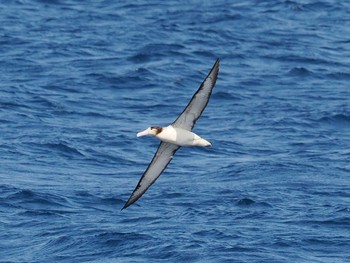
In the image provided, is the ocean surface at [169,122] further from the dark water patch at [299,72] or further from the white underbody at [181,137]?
the white underbody at [181,137]

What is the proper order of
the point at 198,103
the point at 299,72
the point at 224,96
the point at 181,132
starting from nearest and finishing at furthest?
the point at 198,103, the point at 181,132, the point at 224,96, the point at 299,72

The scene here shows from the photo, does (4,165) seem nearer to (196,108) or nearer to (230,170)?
(230,170)

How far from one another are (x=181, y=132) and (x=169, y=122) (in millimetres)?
13444

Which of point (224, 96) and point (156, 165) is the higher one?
point (156, 165)

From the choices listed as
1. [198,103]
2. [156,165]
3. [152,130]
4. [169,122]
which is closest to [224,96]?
[169,122]

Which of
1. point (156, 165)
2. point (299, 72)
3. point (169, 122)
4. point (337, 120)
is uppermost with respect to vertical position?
point (156, 165)

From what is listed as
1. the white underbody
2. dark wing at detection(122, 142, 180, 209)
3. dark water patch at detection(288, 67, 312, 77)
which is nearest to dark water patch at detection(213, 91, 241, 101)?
dark water patch at detection(288, 67, 312, 77)

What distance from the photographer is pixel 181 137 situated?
24234 mm

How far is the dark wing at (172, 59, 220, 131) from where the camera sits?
23.1m

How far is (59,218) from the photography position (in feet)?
100

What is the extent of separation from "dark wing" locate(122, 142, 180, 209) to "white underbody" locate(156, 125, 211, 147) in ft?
3.04

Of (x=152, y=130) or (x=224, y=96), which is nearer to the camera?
(x=152, y=130)

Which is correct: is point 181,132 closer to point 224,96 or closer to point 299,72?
point 224,96

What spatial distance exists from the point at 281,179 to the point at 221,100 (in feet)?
23.5
